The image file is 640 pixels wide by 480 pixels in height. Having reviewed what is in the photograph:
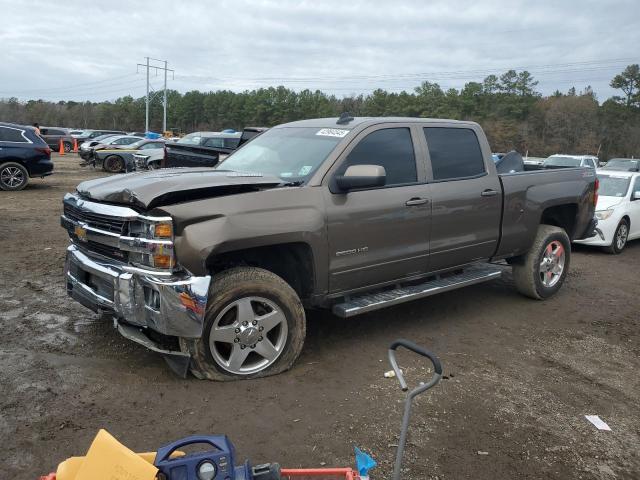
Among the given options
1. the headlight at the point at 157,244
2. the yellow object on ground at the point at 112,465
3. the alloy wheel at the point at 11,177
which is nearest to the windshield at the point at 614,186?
the headlight at the point at 157,244

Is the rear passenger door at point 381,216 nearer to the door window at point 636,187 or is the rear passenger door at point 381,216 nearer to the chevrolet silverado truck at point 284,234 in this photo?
the chevrolet silverado truck at point 284,234

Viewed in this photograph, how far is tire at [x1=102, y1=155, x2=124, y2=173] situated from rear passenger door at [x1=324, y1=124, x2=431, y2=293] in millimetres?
18756

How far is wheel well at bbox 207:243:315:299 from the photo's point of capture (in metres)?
4.02

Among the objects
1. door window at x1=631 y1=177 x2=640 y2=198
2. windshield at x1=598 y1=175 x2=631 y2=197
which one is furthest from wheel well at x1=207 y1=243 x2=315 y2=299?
door window at x1=631 y1=177 x2=640 y2=198

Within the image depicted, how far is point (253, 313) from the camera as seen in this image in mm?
3781

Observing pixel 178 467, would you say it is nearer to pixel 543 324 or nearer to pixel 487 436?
pixel 487 436

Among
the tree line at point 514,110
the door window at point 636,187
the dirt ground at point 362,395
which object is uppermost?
the tree line at point 514,110

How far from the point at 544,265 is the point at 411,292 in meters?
2.41

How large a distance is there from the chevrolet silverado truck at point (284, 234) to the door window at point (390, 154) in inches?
0.5

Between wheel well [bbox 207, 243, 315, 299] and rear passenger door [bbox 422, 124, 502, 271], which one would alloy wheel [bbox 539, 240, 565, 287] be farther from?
wheel well [bbox 207, 243, 315, 299]

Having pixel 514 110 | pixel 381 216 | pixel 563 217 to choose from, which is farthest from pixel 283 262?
pixel 514 110

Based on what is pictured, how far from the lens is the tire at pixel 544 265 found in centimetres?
612

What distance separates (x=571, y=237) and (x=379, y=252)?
136 inches

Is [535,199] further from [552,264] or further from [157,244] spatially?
[157,244]
